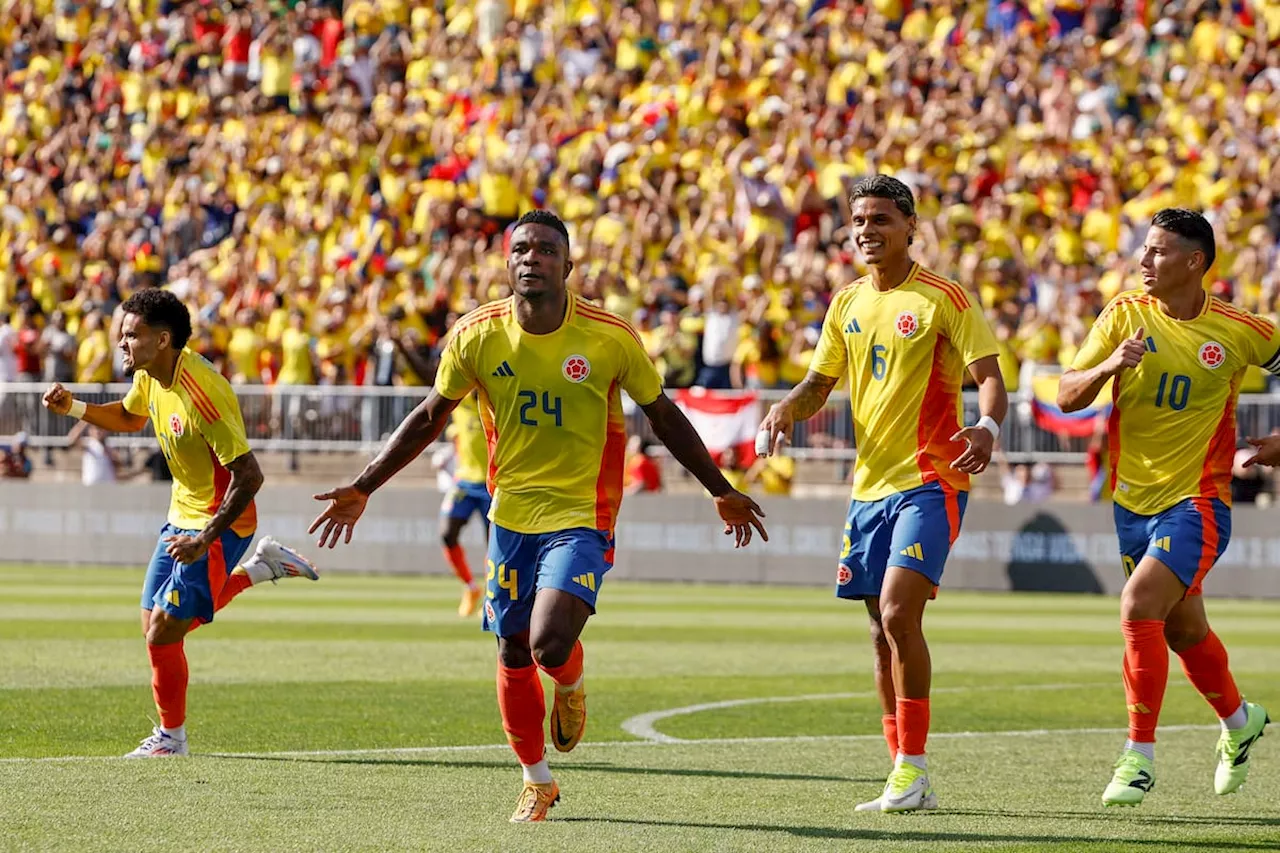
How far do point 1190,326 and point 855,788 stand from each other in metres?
2.32

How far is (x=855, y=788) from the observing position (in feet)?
30.3

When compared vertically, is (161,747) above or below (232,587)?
below

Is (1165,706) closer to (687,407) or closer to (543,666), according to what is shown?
(543,666)

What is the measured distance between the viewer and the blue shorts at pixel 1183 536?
879 centimetres

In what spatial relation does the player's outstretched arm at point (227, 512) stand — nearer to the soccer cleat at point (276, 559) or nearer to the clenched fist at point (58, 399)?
the clenched fist at point (58, 399)

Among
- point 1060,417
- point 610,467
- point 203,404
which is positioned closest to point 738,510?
point 610,467

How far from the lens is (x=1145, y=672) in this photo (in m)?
8.79

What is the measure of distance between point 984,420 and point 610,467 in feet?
4.63

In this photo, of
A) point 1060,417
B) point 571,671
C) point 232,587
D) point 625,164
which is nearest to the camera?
point 571,671

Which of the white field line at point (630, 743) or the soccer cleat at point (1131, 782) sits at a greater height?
the soccer cleat at point (1131, 782)

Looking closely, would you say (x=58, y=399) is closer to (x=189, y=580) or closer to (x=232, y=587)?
(x=189, y=580)

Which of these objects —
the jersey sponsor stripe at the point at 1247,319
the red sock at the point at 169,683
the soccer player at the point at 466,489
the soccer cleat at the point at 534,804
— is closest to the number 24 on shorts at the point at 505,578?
the soccer cleat at the point at 534,804

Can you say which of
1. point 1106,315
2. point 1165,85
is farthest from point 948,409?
point 1165,85

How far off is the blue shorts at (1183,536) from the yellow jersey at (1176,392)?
4 cm
